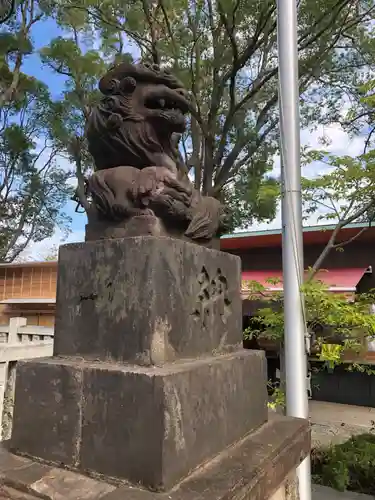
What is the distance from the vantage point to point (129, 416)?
1.52m

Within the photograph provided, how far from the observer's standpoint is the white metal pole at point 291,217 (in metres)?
3.79

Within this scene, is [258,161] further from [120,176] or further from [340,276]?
[120,176]

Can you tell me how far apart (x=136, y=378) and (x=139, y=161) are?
106 cm

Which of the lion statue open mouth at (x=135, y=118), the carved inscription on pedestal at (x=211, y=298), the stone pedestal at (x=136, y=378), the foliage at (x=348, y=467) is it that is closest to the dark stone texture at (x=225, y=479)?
the stone pedestal at (x=136, y=378)

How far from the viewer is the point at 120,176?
194 centimetres

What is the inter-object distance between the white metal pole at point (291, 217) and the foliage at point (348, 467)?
6.67 ft

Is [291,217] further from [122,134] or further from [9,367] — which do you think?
[9,367]

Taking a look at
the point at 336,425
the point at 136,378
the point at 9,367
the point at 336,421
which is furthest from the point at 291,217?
the point at 336,421

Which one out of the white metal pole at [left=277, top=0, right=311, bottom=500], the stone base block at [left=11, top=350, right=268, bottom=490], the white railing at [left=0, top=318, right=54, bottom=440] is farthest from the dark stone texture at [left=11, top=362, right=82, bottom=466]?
the white metal pole at [left=277, top=0, right=311, bottom=500]

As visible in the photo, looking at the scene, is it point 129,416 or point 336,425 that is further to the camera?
point 336,425

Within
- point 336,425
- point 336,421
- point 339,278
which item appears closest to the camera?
point 336,425

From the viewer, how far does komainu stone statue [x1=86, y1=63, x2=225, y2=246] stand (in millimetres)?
1896

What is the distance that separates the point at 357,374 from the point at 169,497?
9.47 meters

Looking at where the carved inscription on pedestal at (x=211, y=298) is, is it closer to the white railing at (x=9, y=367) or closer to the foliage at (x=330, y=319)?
the foliage at (x=330, y=319)
